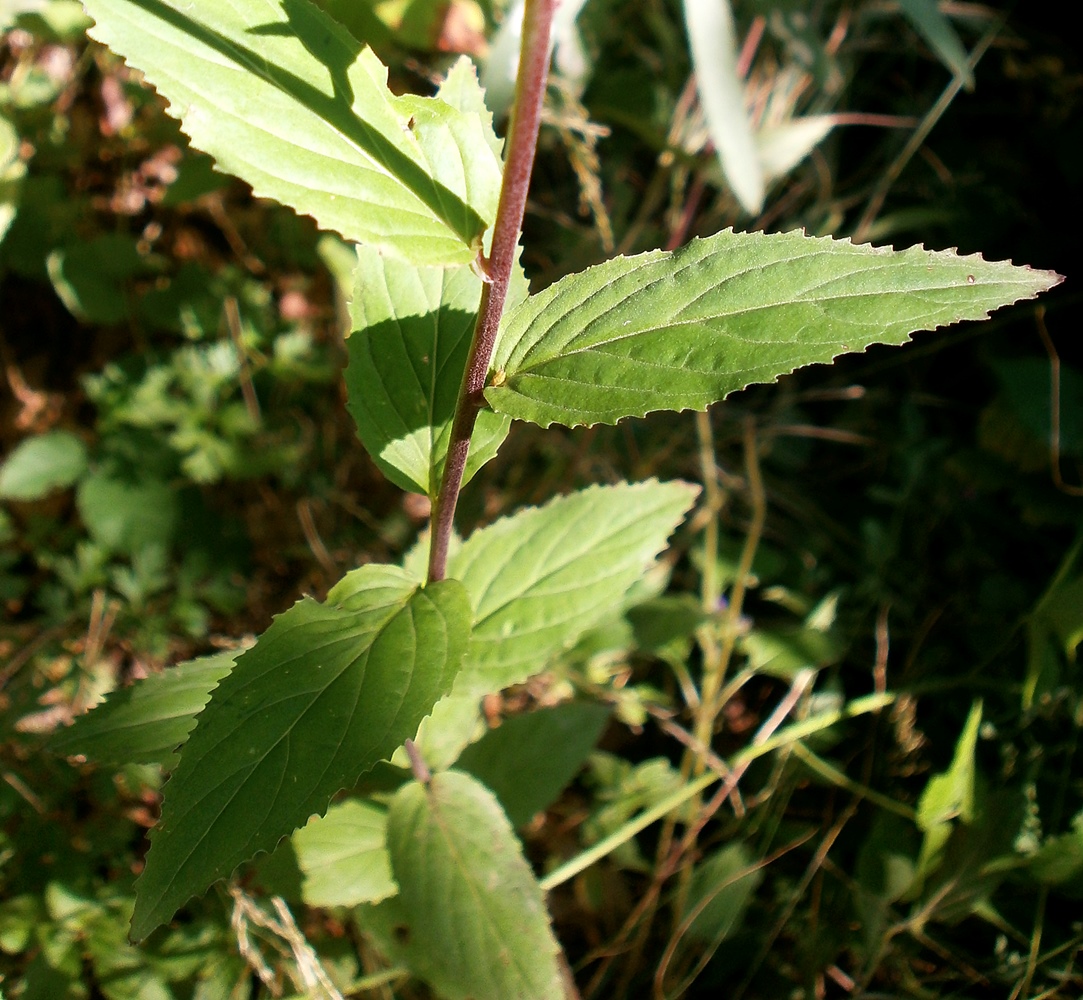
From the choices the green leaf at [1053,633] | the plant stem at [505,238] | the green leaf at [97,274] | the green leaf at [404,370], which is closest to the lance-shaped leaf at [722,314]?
the plant stem at [505,238]

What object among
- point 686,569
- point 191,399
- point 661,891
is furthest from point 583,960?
point 191,399

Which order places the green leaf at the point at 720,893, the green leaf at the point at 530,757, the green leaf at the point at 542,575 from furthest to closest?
the green leaf at the point at 720,893 → the green leaf at the point at 530,757 → the green leaf at the point at 542,575

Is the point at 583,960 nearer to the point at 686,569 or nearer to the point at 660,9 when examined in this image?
the point at 686,569

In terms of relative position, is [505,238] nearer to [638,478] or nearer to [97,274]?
[638,478]

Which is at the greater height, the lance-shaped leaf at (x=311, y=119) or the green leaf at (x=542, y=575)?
the lance-shaped leaf at (x=311, y=119)

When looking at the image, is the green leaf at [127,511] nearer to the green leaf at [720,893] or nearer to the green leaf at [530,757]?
the green leaf at [530,757]
